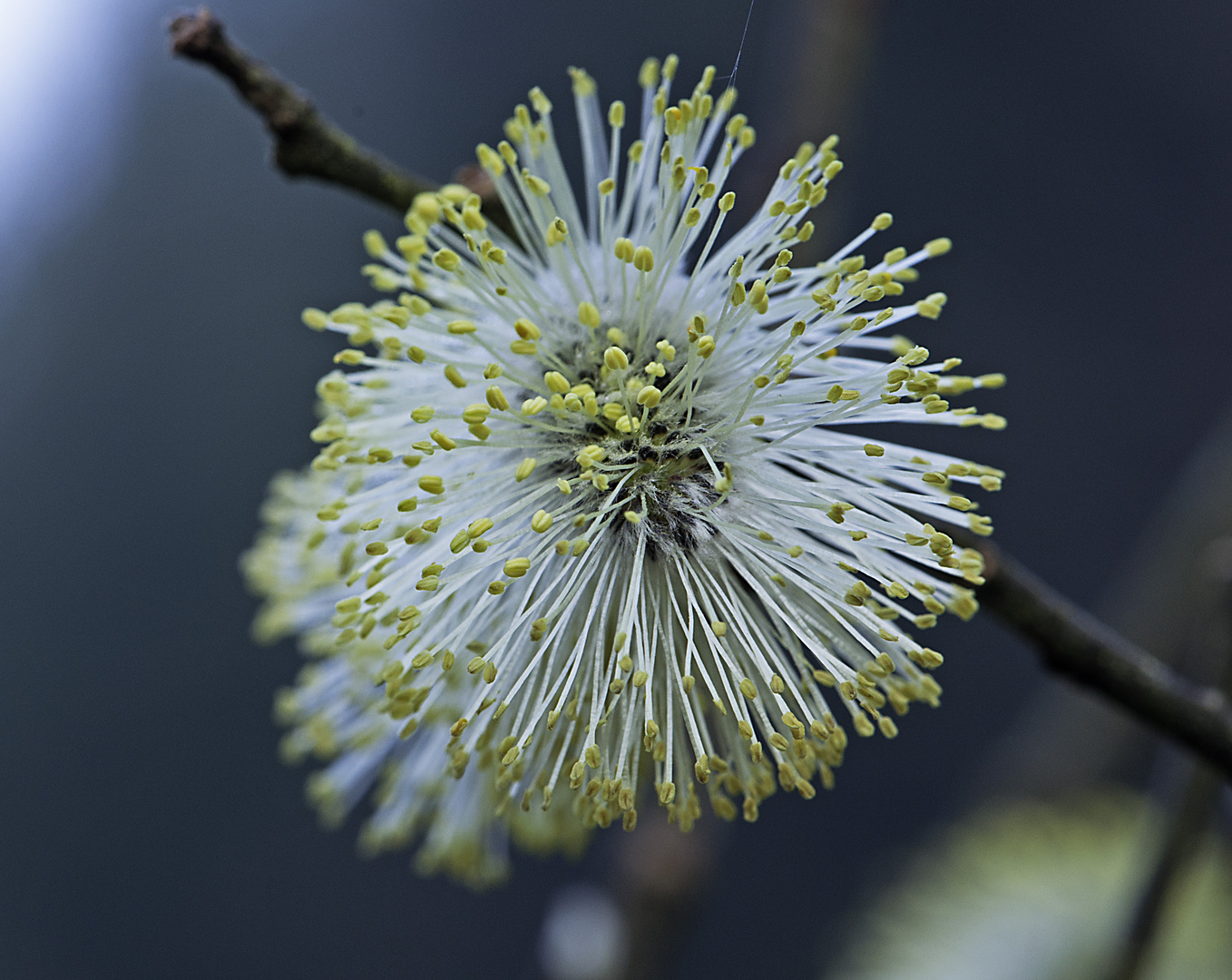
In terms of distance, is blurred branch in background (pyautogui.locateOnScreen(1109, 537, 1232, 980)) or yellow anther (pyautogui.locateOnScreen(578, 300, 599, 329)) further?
blurred branch in background (pyautogui.locateOnScreen(1109, 537, 1232, 980))

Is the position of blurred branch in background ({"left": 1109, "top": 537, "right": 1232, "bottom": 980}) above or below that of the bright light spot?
above

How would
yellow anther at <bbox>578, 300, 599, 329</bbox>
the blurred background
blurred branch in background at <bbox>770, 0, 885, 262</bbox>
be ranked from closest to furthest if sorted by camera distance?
yellow anther at <bbox>578, 300, 599, 329</bbox> → blurred branch in background at <bbox>770, 0, 885, 262</bbox> → the blurred background

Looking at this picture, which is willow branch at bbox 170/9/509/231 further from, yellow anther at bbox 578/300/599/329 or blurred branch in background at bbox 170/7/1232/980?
yellow anther at bbox 578/300/599/329

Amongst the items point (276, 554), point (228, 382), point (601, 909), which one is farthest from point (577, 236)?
point (228, 382)

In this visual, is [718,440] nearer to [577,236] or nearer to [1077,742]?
[577,236]

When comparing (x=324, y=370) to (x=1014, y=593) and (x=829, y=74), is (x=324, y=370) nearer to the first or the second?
(x=829, y=74)

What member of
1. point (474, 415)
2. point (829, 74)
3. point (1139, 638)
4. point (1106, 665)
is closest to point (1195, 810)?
point (1106, 665)

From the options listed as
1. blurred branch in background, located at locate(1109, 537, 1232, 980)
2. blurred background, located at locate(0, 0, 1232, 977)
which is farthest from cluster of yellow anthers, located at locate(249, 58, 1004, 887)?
blurred background, located at locate(0, 0, 1232, 977)
